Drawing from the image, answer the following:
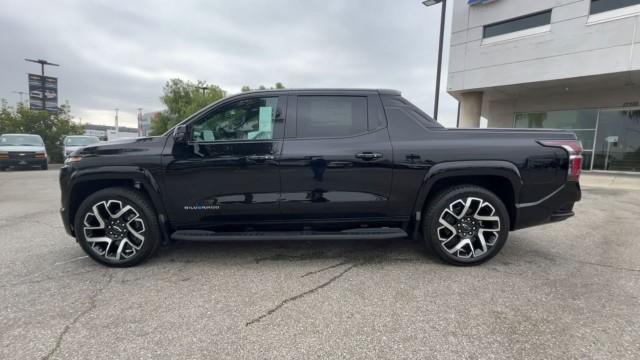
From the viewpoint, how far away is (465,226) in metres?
3.20

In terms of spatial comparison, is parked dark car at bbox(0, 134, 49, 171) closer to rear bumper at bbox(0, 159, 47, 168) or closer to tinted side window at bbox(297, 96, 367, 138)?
rear bumper at bbox(0, 159, 47, 168)

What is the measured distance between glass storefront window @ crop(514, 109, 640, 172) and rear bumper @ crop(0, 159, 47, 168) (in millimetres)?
24948

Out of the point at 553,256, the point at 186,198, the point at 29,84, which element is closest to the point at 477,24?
the point at 553,256

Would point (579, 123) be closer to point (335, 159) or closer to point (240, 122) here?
point (335, 159)

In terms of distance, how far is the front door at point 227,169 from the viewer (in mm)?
3072

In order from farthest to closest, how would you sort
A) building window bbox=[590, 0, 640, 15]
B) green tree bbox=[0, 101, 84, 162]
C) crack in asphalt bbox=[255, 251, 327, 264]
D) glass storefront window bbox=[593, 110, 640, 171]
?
green tree bbox=[0, 101, 84, 162], glass storefront window bbox=[593, 110, 640, 171], building window bbox=[590, 0, 640, 15], crack in asphalt bbox=[255, 251, 327, 264]

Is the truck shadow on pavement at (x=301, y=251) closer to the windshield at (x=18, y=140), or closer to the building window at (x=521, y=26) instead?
the building window at (x=521, y=26)

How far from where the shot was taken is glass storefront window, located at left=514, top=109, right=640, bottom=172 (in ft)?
43.2

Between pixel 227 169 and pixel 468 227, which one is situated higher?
pixel 227 169

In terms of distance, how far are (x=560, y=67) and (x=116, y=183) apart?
640 inches

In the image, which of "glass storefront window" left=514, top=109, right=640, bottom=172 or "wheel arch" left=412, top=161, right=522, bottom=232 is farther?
"glass storefront window" left=514, top=109, right=640, bottom=172

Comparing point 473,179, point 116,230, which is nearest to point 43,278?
point 116,230

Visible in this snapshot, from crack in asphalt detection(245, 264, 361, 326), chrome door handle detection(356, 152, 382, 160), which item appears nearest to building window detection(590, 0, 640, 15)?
chrome door handle detection(356, 152, 382, 160)

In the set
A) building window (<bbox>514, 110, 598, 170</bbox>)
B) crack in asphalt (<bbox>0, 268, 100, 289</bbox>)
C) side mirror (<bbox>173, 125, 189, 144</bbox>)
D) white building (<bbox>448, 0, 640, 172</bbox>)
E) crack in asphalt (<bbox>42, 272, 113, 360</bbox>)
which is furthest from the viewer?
building window (<bbox>514, 110, 598, 170</bbox>)
